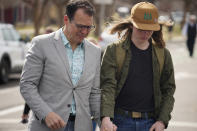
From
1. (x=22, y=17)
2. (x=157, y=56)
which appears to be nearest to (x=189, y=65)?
(x=157, y=56)

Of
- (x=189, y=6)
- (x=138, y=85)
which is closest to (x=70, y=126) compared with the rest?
(x=138, y=85)

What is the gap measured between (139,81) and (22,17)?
79000mm

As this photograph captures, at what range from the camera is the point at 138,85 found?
15.1ft

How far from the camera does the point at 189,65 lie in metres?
22.8

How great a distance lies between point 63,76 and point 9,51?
12.4 meters

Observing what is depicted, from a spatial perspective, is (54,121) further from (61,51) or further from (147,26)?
(147,26)

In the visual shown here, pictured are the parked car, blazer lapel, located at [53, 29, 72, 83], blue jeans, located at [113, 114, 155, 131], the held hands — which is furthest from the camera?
the parked car

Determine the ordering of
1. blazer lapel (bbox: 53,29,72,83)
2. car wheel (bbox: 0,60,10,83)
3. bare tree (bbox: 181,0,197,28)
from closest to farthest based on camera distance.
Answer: blazer lapel (bbox: 53,29,72,83) → car wheel (bbox: 0,60,10,83) → bare tree (bbox: 181,0,197,28)

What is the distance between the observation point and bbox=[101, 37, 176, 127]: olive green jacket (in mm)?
4504

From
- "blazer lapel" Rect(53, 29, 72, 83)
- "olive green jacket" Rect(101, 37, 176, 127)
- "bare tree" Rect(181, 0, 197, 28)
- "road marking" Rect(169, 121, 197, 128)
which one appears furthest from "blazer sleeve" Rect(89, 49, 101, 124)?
"bare tree" Rect(181, 0, 197, 28)

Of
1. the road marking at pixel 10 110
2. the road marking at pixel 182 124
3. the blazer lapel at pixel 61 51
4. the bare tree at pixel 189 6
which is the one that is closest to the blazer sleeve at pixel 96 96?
the blazer lapel at pixel 61 51

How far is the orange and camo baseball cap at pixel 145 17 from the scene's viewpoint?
14.9 feet

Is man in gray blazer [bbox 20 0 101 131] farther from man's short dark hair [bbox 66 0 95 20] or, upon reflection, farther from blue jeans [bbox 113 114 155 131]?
blue jeans [bbox 113 114 155 131]

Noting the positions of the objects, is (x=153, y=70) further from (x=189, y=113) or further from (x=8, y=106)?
(x=8, y=106)
